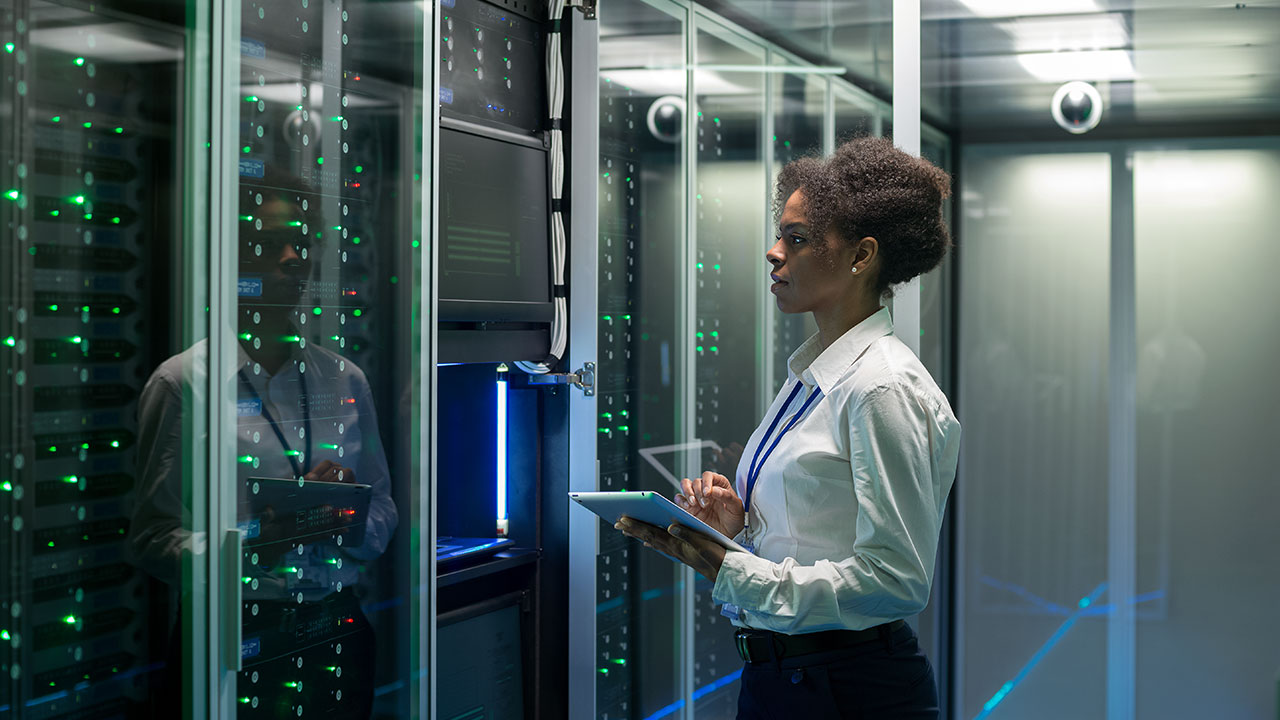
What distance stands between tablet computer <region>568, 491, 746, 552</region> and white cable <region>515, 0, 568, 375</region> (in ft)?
3.56

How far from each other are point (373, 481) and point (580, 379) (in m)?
0.77

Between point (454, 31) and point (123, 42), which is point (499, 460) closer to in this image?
point (454, 31)

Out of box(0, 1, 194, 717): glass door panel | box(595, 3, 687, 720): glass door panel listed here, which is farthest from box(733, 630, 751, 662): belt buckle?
box(595, 3, 687, 720): glass door panel

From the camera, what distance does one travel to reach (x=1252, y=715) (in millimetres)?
2553

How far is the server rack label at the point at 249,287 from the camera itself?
6.04 ft

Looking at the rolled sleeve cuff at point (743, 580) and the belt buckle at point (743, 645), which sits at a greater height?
the rolled sleeve cuff at point (743, 580)

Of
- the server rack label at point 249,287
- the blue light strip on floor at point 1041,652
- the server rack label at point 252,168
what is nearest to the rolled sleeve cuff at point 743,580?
the server rack label at point 249,287

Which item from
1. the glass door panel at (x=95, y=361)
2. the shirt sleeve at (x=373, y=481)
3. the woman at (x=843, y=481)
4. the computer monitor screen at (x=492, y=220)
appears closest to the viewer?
the glass door panel at (x=95, y=361)

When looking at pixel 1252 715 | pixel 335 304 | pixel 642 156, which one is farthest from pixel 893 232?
pixel 1252 715

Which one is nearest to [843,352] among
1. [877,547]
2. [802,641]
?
[877,547]

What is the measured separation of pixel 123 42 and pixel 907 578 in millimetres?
1386

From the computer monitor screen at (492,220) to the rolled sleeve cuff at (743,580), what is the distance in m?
1.08

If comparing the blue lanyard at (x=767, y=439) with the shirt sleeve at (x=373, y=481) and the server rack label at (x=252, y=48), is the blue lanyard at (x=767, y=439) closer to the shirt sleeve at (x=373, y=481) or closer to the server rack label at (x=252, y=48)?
the shirt sleeve at (x=373, y=481)

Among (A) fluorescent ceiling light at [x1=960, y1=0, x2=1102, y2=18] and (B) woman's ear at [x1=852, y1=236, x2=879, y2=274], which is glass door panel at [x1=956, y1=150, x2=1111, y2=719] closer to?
(A) fluorescent ceiling light at [x1=960, y1=0, x2=1102, y2=18]
